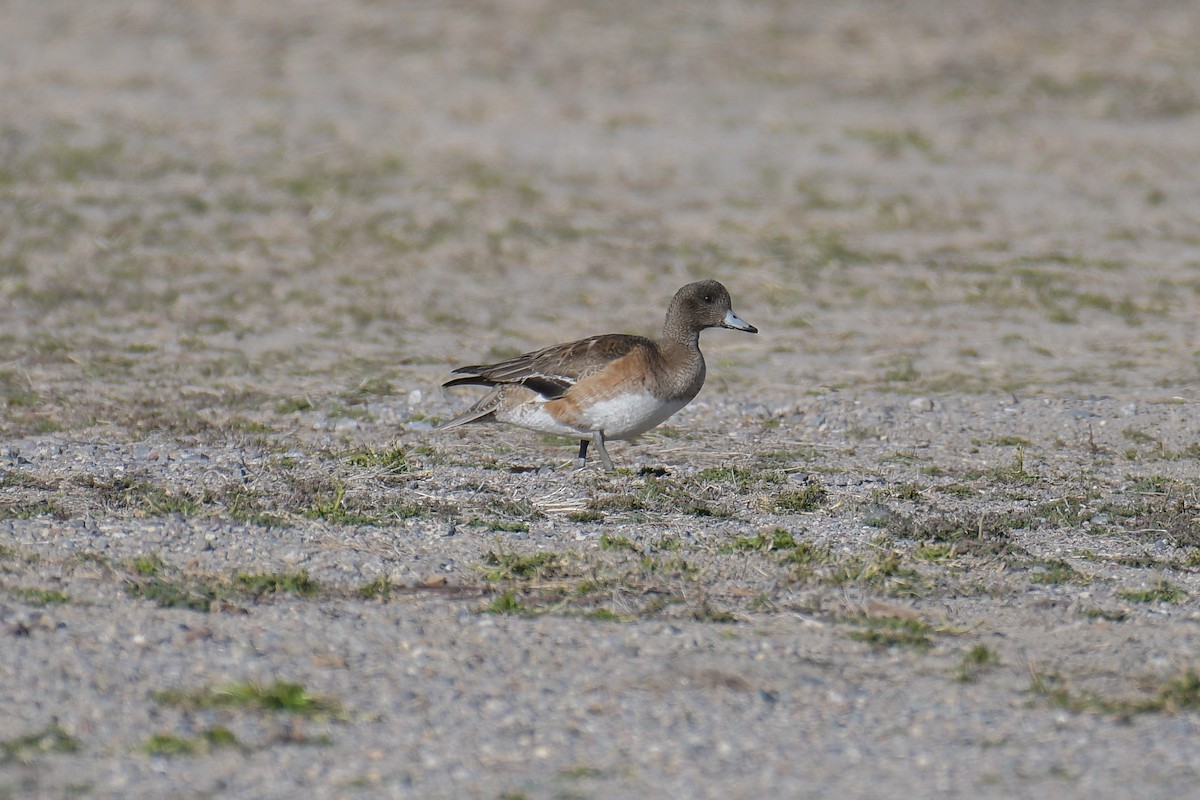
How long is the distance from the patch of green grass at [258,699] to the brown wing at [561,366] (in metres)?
3.42

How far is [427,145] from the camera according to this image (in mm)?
17906

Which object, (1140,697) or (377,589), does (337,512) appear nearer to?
(377,589)

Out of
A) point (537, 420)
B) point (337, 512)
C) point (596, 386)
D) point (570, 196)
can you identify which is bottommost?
point (337, 512)

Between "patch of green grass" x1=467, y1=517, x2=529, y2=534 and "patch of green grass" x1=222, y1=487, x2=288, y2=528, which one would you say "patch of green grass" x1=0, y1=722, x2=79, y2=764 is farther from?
"patch of green grass" x1=467, y1=517, x2=529, y2=534

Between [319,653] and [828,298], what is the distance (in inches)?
330

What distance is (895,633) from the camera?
6.27 m

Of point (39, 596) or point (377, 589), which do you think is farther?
point (377, 589)

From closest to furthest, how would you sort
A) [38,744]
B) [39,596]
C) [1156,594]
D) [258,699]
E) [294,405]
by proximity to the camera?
[38,744] < [258,699] < [39,596] < [1156,594] < [294,405]

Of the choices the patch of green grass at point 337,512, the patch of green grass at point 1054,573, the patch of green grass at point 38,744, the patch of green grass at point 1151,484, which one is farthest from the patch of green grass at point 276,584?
the patch of green grass at point 1151,484

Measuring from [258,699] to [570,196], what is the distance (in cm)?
1138

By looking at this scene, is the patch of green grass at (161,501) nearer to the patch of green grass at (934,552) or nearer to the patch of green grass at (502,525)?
the patch of green grass at (502,525)

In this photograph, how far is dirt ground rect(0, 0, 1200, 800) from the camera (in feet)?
17.9

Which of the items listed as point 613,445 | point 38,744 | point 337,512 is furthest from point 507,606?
point 613,445

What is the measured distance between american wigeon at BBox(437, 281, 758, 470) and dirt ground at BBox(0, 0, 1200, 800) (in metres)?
0.26
